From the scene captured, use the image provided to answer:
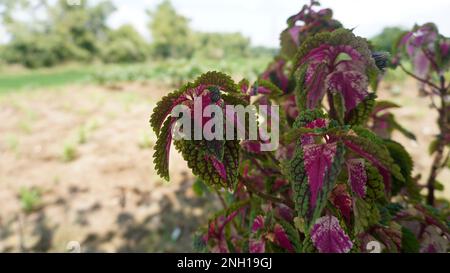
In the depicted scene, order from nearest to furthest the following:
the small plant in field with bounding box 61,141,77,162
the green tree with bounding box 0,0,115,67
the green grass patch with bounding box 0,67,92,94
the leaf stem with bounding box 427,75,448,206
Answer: the leaf stem with bounding box 427,75,448,206, the small plant in field with bounding box 61,141,77,162, the green grass patch with bounding box 0,67,92,94, the green tree with bounding box 0,0,115,67

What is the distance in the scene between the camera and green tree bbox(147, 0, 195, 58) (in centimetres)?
3972

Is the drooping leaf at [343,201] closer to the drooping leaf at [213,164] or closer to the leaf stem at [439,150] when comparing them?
the drooping leaf at [213,164]

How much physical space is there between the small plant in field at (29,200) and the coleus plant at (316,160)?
2724 mm

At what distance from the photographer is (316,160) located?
20.4 inches

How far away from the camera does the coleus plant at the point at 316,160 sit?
53 cm

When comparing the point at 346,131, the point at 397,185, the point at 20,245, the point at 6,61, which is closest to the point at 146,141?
the point at 20,245

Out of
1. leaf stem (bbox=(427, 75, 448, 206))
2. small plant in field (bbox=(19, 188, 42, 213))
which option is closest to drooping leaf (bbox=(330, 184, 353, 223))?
leaf stem (bbox=(427, 75, 448, 206))

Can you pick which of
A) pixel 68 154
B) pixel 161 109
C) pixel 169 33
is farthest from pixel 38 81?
pixel 161 109

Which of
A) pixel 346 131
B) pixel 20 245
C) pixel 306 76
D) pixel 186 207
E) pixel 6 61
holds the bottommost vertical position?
pixel 20 245

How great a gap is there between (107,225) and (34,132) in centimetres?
340

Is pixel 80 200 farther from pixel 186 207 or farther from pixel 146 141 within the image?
pixel 146 141

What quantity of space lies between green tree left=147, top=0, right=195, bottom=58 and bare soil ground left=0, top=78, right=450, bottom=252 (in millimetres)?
35410

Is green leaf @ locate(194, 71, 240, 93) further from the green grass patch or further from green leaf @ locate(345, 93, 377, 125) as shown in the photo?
the green grass patch

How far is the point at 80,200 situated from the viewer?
327cm
